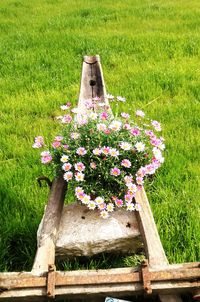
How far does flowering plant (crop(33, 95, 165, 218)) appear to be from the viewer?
2.63 m

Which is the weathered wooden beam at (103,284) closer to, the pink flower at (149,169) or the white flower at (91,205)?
the white flower at (91,205)

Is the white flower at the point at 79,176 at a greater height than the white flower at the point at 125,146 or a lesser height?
lesser

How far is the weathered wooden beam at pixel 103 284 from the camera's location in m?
2.05

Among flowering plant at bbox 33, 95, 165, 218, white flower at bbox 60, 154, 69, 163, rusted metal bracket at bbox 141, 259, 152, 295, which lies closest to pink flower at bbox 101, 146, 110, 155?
flowering plant at bbox 33, 95, 165, 218

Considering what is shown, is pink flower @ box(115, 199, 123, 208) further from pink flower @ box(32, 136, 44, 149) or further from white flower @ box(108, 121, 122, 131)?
pink flower @ box(32, 136, 44, 149)

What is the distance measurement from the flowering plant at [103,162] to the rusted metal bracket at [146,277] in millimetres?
521

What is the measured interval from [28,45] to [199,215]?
16.9 feet

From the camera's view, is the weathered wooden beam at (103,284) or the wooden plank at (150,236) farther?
the wooden plank at (150,236)

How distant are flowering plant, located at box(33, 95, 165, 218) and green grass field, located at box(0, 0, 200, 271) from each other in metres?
0.56

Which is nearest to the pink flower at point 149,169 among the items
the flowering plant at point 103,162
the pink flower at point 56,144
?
the flowering plant at point 103,162

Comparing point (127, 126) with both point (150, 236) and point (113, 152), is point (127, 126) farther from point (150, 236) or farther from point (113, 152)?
point (150, 236)

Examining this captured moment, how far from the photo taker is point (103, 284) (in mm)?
2064

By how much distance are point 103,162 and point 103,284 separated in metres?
0.80

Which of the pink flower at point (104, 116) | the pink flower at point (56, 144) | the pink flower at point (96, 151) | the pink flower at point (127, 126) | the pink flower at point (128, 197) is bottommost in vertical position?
the pink flower at point (128, 197)
